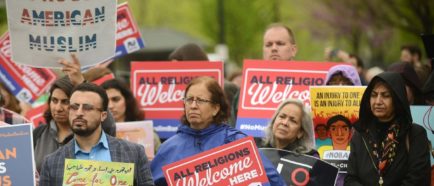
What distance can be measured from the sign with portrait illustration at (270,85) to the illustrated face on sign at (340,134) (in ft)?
3.25

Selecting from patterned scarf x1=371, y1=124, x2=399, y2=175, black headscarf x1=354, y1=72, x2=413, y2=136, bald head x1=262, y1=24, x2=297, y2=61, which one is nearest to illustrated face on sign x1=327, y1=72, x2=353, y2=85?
bald head x1=262, y1=24, x2=297, y2=61

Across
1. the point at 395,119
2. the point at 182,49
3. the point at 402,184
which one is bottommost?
the point at 402,184

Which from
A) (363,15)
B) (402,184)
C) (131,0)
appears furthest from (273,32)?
(131,0)

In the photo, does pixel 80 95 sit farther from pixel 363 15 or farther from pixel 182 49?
pixel 363 15

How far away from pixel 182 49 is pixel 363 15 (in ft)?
81.9

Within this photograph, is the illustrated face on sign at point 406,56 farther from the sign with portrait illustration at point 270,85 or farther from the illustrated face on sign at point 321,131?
the illustrated face on sign at point 321,131

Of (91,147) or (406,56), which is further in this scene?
(406,56)

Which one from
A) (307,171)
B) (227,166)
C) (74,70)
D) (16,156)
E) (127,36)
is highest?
(127,36)

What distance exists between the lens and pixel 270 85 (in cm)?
1071

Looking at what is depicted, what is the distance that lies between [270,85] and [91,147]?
3.37 m

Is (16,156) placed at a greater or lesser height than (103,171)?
greater

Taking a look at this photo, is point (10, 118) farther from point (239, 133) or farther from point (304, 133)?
point (304, 133)

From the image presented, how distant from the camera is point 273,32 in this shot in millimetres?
10875

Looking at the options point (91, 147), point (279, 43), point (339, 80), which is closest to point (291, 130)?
point (339, 80)
